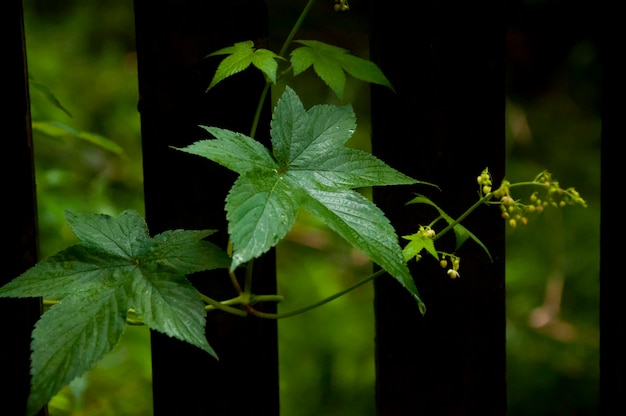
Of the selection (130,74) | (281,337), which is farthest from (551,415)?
(130,74)

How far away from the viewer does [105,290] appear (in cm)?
105

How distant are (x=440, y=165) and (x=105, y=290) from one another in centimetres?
73

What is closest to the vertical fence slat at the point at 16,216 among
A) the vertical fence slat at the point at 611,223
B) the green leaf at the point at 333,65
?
the green leaf at the point at 333,65

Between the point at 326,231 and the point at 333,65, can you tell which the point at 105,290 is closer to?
the point at 333,65

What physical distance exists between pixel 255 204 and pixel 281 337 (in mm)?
1949

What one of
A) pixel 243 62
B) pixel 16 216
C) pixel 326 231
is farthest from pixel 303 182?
pixel 326 231

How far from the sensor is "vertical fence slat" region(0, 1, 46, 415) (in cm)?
130

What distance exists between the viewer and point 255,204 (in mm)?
987

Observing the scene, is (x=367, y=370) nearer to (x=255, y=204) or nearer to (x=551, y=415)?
(x=551, y=415)

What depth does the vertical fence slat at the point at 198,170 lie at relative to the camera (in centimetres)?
132

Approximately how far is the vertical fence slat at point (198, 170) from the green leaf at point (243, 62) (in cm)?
13

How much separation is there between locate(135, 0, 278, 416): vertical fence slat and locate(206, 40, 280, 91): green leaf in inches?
4.9

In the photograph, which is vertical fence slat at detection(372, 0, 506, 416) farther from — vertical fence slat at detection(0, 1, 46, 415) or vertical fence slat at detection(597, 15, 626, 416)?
vertical fence slat at detection(0, 1, 46, 415)

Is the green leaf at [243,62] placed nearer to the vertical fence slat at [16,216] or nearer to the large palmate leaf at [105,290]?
the large palmate leaf at [105,290]
